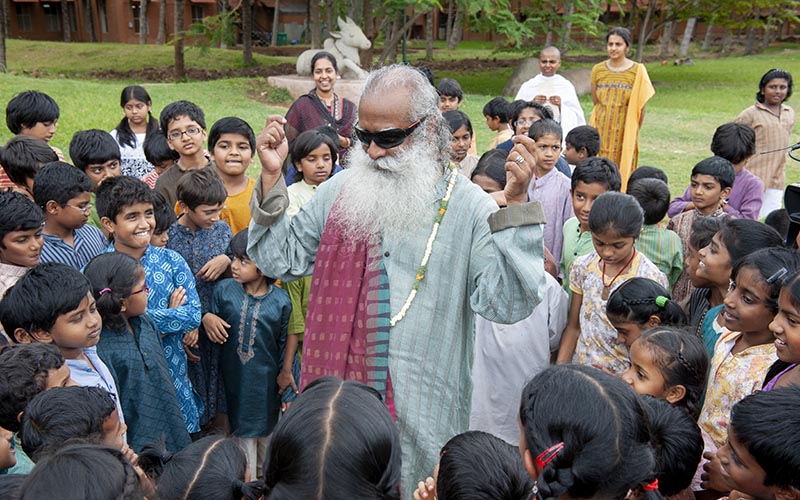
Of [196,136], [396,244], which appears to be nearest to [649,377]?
[396,244]

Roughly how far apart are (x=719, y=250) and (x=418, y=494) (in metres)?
2.00

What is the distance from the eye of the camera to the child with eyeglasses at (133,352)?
312 centimetres

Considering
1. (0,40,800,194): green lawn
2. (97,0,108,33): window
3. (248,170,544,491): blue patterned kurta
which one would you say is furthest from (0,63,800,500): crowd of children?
(97,0,108,33): window

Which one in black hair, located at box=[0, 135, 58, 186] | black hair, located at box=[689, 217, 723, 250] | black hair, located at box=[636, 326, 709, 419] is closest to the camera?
→ black hair, located at box=[636, 326, 709, 419]

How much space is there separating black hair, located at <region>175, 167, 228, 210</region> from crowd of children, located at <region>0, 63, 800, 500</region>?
1 centimetres

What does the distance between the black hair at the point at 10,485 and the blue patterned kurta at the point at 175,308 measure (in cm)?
160

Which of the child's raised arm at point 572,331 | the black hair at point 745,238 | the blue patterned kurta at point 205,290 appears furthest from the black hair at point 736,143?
the blue patterned kurta at point 205,290

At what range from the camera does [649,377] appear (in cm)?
274

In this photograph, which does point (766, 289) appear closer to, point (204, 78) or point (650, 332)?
point (650, 332)

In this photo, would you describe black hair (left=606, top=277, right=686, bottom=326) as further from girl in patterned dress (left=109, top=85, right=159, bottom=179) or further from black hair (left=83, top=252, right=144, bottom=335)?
girl in patterned dress (left=109, top=85, right=159, bottom=179)

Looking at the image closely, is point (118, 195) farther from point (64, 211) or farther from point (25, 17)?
point (25, 17)

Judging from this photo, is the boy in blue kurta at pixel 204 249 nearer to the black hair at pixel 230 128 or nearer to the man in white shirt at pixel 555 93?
the black hair at pixel 230 128

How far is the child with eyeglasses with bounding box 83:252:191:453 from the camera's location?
3119 mm

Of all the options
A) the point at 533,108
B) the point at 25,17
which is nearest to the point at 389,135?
the point at 533,108
